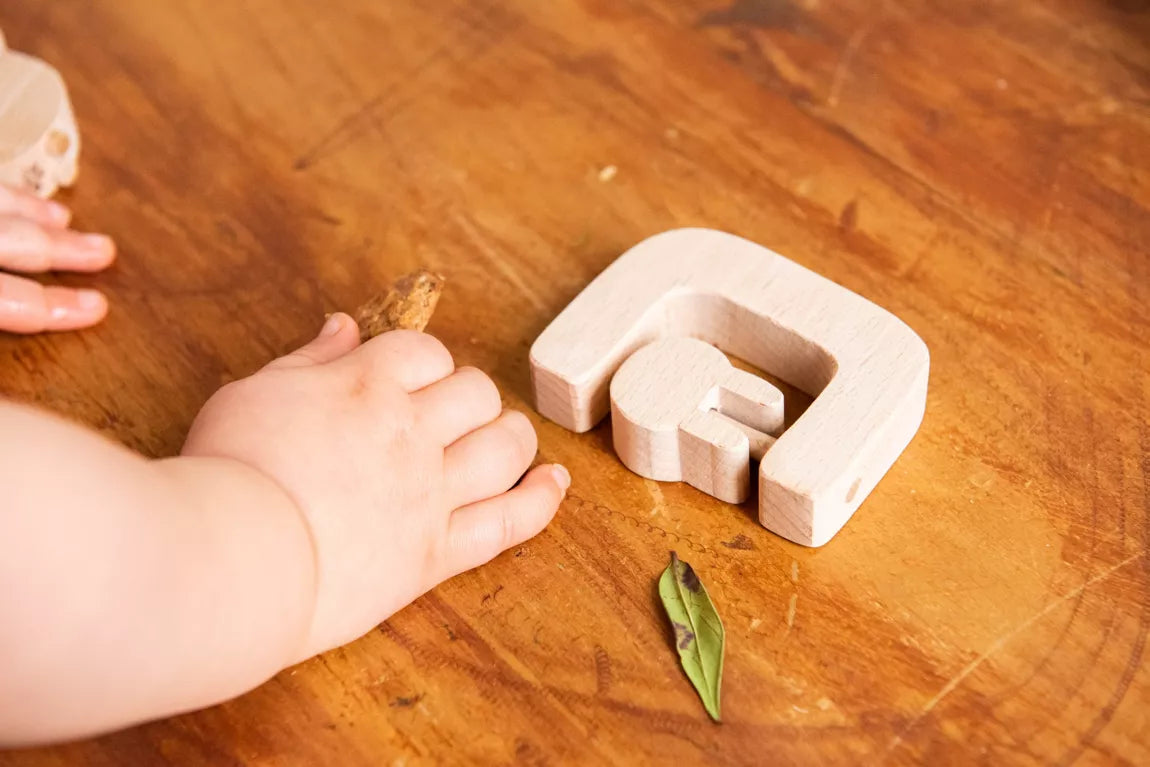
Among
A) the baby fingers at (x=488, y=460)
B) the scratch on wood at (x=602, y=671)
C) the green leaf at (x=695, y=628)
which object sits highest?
the baby fingers at (x=488, y=460)

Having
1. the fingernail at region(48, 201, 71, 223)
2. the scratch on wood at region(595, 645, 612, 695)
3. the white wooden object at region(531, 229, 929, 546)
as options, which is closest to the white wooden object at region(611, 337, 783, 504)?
the white wooden object at region(531, 229, 929, 546)

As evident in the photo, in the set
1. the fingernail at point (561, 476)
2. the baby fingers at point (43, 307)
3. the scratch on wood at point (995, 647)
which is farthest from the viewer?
the baby fingers at point (43, 307)

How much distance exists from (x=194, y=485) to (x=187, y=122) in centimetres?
52

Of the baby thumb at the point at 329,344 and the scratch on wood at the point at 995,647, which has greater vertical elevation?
the baby thumb at the point at 329,344

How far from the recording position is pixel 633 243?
0.97 meters

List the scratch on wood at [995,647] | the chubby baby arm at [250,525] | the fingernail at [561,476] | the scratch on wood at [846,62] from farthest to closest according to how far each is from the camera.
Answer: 1. the scratch on wood at [846,62]
2. the fingernail at [561,476]
3. the scratch on wood at [995,647]
4. the chubby baby arm at [250,525]

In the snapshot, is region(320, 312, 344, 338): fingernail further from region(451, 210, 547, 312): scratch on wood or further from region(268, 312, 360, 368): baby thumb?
region(451, 210, 547, 312): scratch on wood

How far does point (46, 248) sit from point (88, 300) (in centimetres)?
6

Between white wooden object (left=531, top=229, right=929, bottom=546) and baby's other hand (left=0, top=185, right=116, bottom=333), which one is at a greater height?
baby's other hand (left=0, top=185, right=116, bottom=333)

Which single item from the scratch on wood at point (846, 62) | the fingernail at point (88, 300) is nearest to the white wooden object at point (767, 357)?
the scratch on wood at point (846, 62)

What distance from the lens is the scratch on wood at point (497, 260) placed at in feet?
3.06

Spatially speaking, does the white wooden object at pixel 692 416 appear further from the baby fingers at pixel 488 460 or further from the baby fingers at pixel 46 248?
the baby fingers at pixel 46 248

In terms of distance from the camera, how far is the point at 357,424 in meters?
0.75

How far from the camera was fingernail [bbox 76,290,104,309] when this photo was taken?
0.93m
